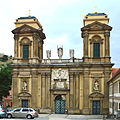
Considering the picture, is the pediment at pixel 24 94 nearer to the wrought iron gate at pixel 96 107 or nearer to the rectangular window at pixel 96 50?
the wrought iron gate at pixel 96 107

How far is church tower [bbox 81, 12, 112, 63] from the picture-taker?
37.8 m

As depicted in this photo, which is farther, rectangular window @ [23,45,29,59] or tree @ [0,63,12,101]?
tree @ [0,63,12,101]

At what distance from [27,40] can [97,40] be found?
1149 centimetres

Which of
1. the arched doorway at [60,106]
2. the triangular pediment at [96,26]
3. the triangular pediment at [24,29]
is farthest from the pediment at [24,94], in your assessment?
the triangular pediment at [96,26]

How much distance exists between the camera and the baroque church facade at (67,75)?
37.2 meters

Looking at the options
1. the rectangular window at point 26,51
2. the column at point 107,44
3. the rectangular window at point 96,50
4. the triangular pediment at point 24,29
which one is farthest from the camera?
the rectangular window at point 26,51

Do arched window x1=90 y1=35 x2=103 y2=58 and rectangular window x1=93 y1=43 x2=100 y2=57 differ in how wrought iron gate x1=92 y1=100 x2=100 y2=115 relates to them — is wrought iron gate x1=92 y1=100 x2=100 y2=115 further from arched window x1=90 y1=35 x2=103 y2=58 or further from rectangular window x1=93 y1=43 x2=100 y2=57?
rectangular window x1=93 y1=43 x2=100 y2=57

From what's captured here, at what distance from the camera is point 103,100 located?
1448 inches

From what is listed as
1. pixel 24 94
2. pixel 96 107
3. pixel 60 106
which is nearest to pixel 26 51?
pixel 24 94

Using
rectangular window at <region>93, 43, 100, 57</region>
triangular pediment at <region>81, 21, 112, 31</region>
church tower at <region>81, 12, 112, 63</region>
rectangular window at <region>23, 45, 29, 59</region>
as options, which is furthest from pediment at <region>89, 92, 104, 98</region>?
rectangular window at <region>23, 45, 29, 59</region>

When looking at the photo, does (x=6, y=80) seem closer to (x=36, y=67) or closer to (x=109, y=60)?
(x=36, y=67)

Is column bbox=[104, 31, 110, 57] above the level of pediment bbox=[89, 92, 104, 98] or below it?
above

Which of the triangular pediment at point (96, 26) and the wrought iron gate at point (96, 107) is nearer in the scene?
the wrought iron gate at point (96, 107)

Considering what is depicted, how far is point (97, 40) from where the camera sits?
38219mm
